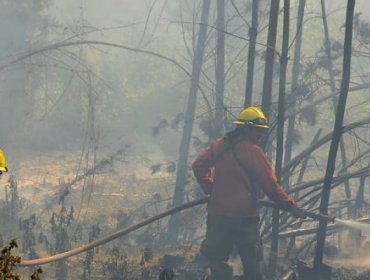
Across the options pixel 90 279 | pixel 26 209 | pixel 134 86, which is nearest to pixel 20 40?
pixel 134 86

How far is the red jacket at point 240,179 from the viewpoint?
559 centimetres

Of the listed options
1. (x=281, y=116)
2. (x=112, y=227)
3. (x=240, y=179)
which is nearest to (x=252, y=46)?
(x=281, y=116)

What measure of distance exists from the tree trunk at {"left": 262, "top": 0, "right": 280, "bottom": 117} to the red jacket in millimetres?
949

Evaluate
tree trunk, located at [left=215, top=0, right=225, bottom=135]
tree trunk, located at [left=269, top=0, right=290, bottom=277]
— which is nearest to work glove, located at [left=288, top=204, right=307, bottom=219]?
tree trunk, located at [left=269, top=0, right=290, bottom=277]

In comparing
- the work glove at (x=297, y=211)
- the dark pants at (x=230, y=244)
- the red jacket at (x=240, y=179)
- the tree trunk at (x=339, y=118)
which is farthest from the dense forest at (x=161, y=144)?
the red jacket at (x=240, y=179)

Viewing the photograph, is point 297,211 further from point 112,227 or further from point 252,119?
point 112,227

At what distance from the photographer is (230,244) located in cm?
602

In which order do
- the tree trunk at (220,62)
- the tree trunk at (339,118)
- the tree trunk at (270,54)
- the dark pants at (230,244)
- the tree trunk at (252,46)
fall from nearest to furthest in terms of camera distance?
the tree trunk at (339,118) → the dark pants at (230,244) → the tree trunk at (270,54) → the tree trunk at (252,46) → the tree trunk at (220,62)

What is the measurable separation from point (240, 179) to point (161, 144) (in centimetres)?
1273

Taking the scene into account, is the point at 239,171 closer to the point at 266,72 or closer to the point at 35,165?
the point at 266,72

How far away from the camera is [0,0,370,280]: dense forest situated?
6.55m

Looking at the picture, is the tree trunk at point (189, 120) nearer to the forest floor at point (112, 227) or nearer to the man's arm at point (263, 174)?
the forest floor at point (112, 227)

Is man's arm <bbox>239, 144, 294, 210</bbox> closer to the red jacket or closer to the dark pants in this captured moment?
the red jacket

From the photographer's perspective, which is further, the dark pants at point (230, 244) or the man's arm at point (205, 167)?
the man's arm at point (205, 167)
